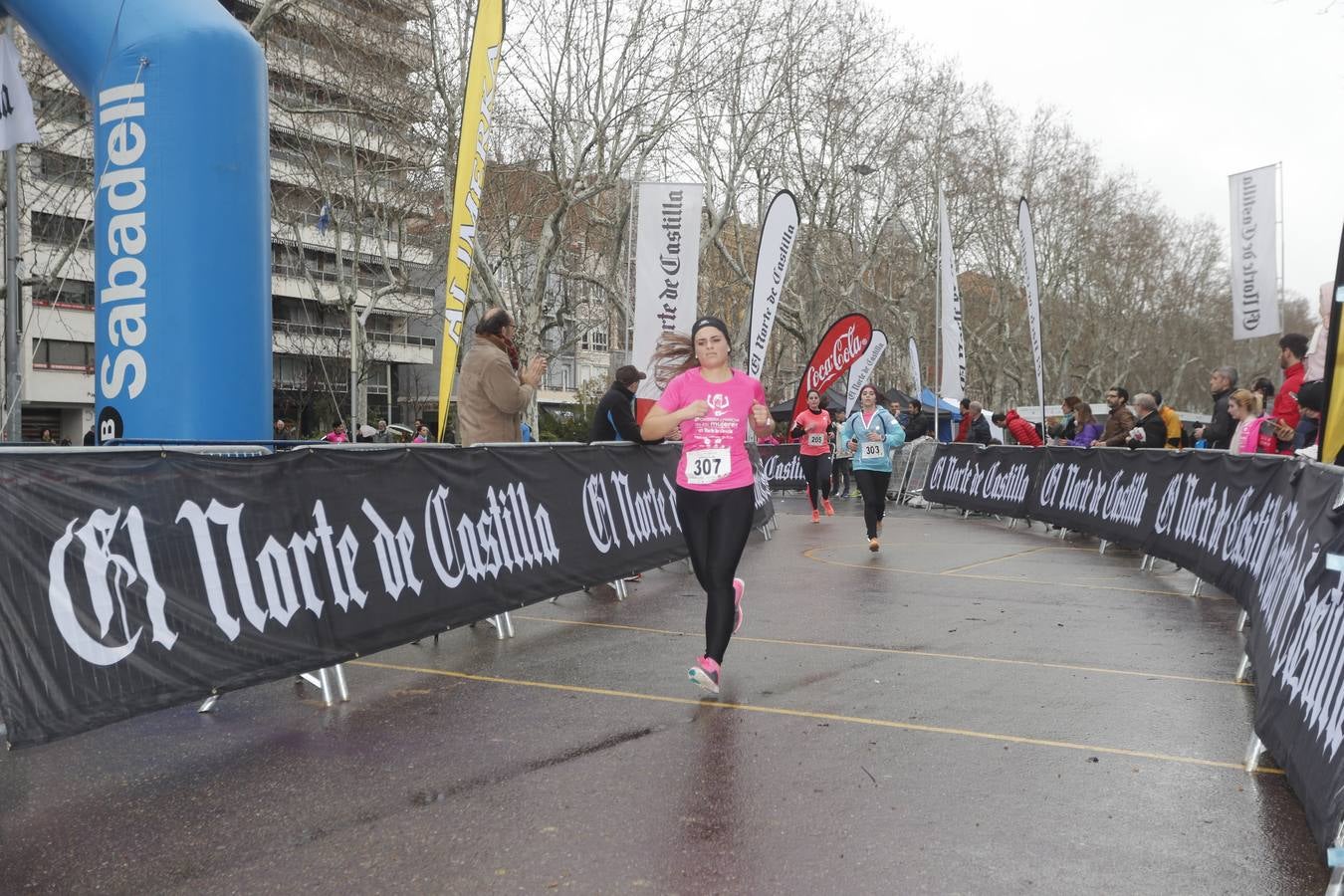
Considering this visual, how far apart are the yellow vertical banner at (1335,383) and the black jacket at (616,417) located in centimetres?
590

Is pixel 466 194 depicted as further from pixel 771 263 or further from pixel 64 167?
pixel 64 167

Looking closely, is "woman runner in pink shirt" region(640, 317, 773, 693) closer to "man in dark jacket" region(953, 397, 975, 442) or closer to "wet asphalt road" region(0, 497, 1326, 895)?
"wet asphalt road" region(0, 497, 1326, 895)

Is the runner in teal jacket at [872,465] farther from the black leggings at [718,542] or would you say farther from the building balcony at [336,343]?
the building balcony at [336,343]

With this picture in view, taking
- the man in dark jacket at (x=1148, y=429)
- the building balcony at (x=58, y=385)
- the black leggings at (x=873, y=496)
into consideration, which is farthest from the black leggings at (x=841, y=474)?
Result: the building balcony at (x=58, y=385)

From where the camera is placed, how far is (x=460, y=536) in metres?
7.32

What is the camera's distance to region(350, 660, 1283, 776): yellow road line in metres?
4.87

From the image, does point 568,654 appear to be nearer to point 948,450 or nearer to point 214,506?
point 214,506

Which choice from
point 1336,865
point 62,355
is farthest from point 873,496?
point 62,355

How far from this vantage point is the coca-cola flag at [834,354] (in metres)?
19.6

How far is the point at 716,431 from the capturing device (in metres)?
6.18

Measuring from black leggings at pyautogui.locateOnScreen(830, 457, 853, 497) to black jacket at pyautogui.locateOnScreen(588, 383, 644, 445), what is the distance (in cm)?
1374

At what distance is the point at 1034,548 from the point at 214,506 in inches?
441

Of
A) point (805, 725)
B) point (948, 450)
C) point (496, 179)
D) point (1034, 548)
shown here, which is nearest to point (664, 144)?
point (496, 179)

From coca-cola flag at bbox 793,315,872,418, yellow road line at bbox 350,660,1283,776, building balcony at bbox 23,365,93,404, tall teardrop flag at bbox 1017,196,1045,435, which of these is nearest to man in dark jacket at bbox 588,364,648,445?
yellow road line at bbox 350,660,1283,776
